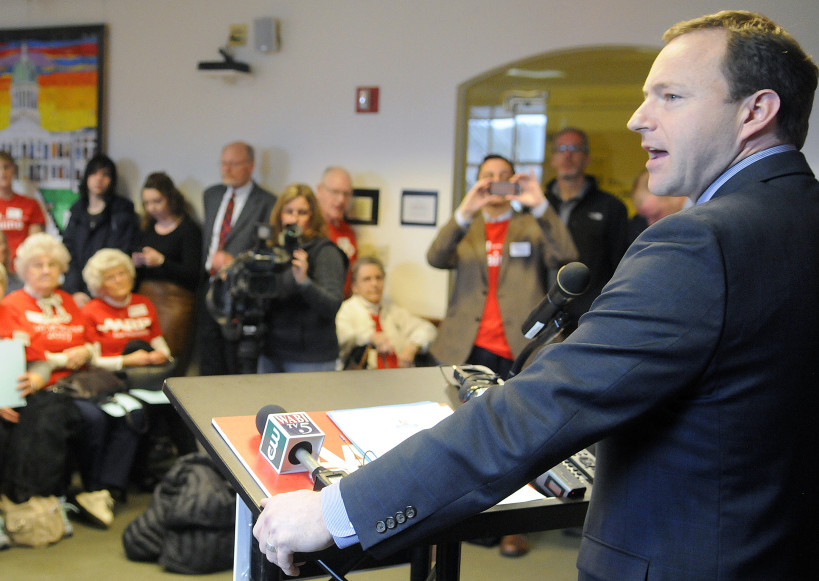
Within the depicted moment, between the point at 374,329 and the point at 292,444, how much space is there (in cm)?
287

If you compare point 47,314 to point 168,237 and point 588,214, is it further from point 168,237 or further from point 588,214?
point 588,214

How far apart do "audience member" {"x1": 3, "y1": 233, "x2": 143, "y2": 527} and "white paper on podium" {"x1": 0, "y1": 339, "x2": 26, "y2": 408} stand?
115 millimetres

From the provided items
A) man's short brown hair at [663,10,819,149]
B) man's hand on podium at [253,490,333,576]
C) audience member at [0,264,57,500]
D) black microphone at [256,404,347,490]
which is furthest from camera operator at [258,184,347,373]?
man's short brown hair at [663,10,819,149]

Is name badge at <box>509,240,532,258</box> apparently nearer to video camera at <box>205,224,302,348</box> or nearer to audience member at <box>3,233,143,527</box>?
video camera at <box>205,224,302,348</box>

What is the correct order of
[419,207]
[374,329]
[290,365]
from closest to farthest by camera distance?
[290,365] < [374,329] < [419,207]

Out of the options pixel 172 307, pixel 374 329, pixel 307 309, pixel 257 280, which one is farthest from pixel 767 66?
pixel 172 307

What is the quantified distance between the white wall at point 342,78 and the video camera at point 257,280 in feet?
4.46

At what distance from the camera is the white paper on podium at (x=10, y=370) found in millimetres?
3258

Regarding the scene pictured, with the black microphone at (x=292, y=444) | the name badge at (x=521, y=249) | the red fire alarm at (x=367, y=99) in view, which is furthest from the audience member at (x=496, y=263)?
the black microphone at (x=292, y=444)

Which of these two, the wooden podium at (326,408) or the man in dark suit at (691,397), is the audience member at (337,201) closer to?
the wooden podium at (326,408)

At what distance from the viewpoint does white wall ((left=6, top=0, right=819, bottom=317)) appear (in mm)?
4297

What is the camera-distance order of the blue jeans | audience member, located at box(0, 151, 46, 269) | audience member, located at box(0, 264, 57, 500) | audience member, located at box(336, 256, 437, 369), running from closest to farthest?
audience member, located at box(0, 264, 57, 500) < the blue jeans < audience member, located at box(336, 256, 437, 369) < audience member, located at box(0, 151, 46, 269)

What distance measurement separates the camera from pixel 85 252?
16.3 ft

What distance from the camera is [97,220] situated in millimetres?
4984
